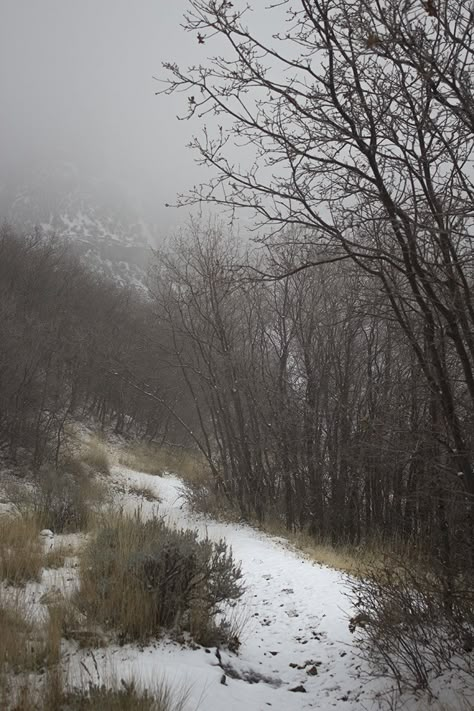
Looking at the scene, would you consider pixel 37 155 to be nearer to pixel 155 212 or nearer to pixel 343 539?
pixel 155 212

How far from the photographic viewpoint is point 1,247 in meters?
22.1

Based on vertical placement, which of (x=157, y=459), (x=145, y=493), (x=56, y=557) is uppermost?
(x=157, y=459)

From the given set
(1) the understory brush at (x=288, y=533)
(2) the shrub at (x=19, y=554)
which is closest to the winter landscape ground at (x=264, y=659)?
(2) the shrub at (x=19, y=554)

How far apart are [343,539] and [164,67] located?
28.8 ft

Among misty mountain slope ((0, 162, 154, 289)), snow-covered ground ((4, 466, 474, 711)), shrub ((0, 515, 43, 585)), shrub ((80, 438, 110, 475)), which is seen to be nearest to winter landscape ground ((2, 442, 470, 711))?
snow-covered ground ((4, 466, 474, 711))

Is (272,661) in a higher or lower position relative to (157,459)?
lower

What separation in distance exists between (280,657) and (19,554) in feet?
7.81

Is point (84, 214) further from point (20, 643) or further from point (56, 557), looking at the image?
point (20, 643)

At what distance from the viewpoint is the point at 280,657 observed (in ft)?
12.4

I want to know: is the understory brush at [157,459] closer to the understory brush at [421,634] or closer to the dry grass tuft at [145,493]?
the dry grass tuft at [145,493]

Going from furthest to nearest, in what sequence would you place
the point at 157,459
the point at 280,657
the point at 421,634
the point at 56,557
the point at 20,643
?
the point at 157,459, the point at 56,557, the point at 280,657, the point at 421,634, the point at 20,643

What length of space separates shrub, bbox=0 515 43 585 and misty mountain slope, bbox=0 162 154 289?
49525mm

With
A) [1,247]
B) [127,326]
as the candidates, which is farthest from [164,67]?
[127,326]

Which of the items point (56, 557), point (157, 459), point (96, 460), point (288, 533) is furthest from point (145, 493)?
point (56, 557)
